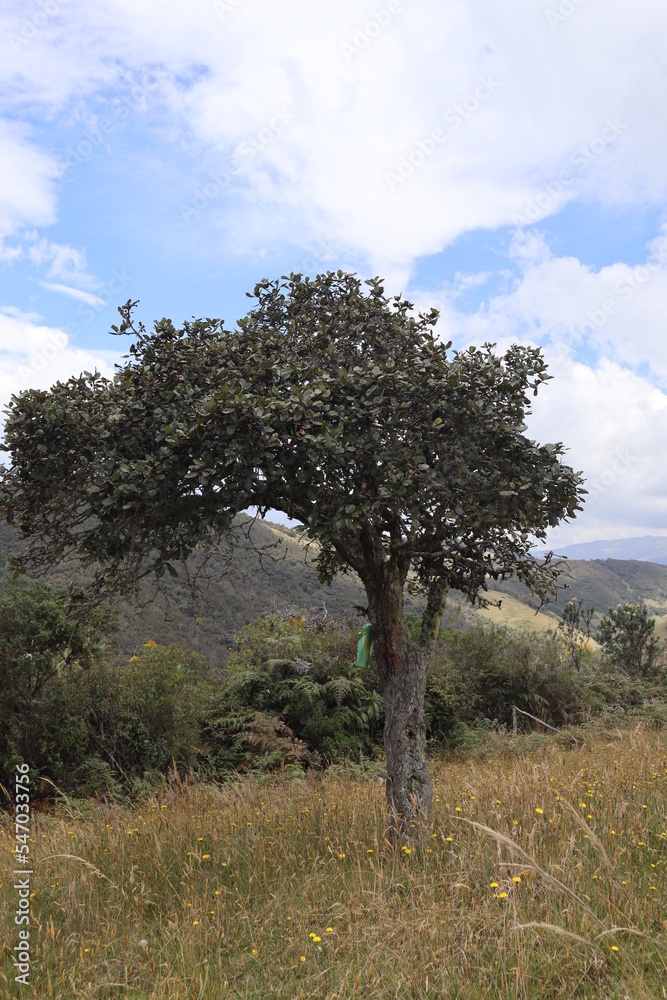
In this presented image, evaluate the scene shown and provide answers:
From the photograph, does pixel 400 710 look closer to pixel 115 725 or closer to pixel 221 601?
pixel 115 725

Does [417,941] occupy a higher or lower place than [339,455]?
lower

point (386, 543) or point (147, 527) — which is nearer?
point (147, 527)

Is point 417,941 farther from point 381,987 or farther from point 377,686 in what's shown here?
point 377,686

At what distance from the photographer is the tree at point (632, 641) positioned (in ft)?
64.3

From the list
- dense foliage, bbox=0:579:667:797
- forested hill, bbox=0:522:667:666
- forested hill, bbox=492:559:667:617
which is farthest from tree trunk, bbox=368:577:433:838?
forested hill, bbox=492:559:667:617

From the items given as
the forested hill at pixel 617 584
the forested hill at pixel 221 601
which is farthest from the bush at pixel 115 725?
the forested hill at pixel 617 584

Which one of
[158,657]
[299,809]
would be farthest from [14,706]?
[299,809]

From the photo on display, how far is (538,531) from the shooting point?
6.08 m

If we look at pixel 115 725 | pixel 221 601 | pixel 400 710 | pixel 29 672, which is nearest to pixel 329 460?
pixel 400 710

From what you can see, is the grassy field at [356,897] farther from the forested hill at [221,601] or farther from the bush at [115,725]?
the forested hill at [221,601]

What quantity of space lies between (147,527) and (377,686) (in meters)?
10.1

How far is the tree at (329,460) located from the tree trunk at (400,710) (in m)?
0.01

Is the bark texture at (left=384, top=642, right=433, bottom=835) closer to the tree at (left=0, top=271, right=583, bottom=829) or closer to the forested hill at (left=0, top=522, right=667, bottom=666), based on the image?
the tree at (left=0, top=271, right=583, bottom=829)

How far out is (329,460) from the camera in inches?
174
